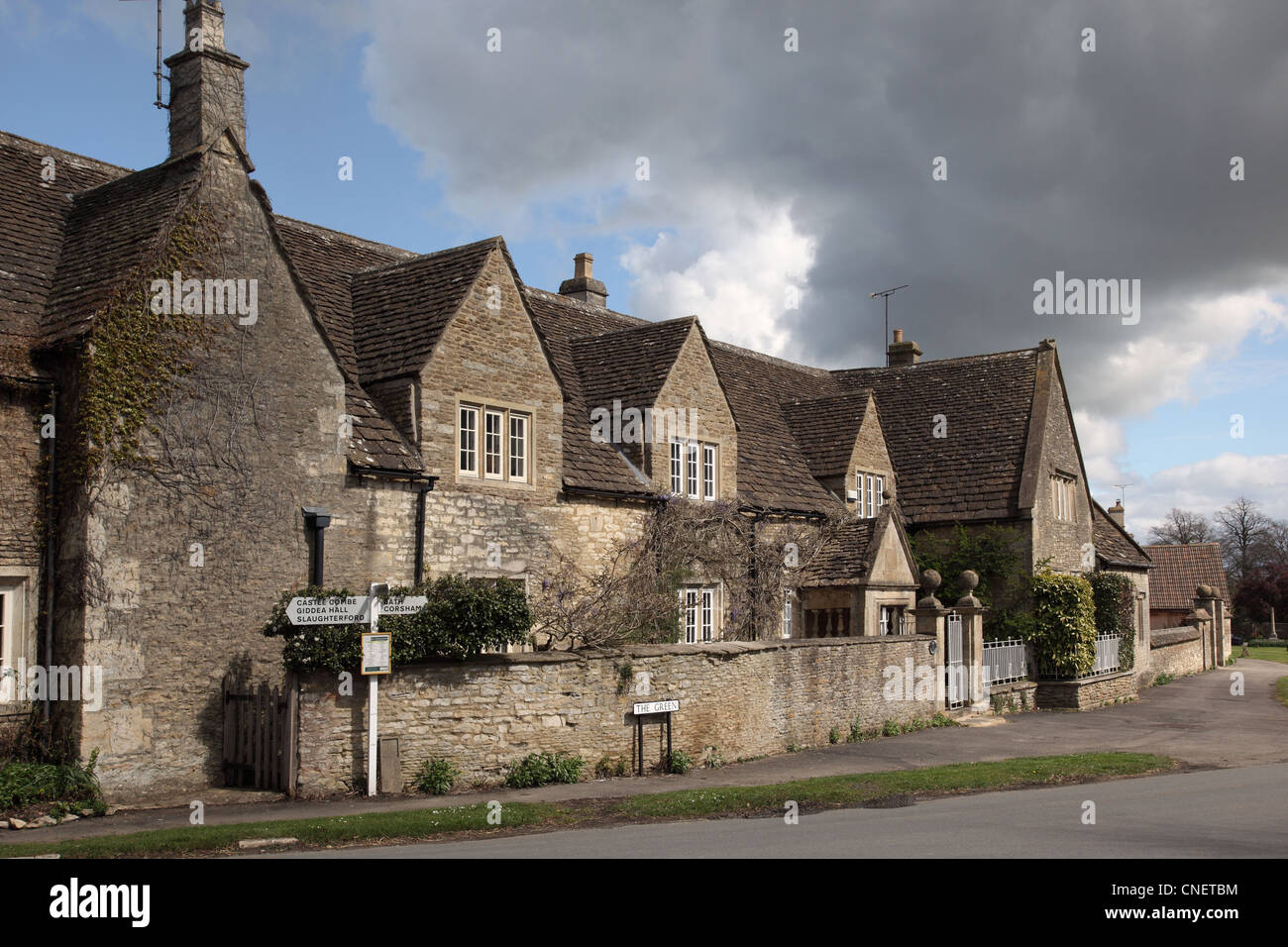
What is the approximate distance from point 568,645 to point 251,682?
6.14 m

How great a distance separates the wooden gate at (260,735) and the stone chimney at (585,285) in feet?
61.3

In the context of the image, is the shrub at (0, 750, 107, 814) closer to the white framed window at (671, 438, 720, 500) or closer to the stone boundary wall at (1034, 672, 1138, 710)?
the white framed window at (671, 438, 720, 500)

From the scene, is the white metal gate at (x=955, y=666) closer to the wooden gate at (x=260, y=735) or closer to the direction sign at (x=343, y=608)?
the direction sign at (x=343, y=608)

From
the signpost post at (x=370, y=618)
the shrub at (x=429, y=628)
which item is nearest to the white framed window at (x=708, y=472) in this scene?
the shrub at (x=429, y=628)

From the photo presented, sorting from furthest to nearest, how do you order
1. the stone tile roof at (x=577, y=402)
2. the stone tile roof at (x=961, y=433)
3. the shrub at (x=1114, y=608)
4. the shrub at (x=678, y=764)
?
the shrub at (x=1114, y=608) → the stone tile roof at (x=961, y=433) → the stone tile roof at (x=577, y=402) → the shrub at (x=678, y=764)

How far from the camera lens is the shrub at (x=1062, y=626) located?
2969 centimetres

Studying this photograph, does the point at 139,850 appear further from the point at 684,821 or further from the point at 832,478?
the point at 832,478

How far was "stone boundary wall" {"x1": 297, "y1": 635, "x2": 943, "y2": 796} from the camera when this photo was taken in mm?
15164

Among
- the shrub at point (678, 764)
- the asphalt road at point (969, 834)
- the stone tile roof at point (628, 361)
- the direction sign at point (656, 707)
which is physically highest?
the stone tile roof at point (628, 361)

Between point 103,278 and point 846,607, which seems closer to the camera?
point 103,278

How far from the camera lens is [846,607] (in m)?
26.6

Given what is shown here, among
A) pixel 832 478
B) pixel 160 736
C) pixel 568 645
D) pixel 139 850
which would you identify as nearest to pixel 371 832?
pixel 139 850

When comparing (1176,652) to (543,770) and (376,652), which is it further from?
(376,652)

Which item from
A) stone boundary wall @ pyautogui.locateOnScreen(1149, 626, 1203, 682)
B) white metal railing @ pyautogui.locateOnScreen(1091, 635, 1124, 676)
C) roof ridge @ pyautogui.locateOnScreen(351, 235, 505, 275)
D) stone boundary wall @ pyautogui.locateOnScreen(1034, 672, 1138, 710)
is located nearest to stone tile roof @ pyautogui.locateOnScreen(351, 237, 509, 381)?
roof ridge @ pyautogui.locateOnScreen(351, 235, 505, 275)
